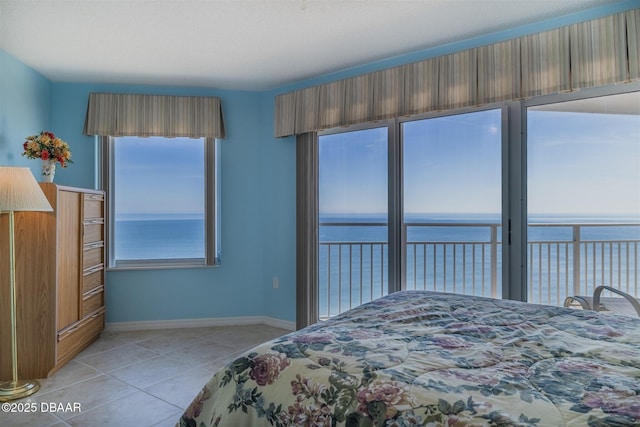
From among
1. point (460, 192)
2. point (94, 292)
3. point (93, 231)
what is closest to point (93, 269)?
point (94, 292)

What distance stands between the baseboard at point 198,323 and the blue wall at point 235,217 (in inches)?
1.8

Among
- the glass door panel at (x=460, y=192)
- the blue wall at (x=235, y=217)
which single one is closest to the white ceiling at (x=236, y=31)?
the blue wall at (x=235, y=217)

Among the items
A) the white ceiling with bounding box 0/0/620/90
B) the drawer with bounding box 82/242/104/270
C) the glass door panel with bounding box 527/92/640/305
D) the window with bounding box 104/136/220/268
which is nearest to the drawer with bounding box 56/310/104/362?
the drawer with bounding box 82/242/104/270

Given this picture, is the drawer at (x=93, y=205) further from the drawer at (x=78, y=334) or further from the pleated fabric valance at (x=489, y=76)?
the pleated fabric valance at (x=489, y=76)

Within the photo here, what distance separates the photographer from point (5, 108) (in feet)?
9.61

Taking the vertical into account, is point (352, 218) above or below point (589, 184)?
below

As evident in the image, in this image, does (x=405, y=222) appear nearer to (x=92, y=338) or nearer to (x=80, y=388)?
(x=80, y=388)

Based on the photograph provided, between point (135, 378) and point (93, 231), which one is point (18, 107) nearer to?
point (93, 231)

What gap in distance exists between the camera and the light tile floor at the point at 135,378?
216cm

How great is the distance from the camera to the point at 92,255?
131 inches

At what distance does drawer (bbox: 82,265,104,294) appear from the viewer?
3193 millimetres

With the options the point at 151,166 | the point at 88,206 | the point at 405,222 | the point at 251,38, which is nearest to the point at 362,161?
the point at 405,222

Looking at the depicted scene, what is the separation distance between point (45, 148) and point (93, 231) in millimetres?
818

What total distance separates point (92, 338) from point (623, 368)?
371cm
